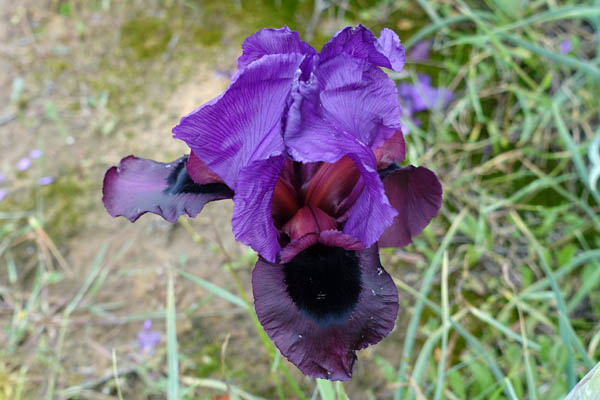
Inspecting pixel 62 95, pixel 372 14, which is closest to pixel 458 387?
pixel 372 14

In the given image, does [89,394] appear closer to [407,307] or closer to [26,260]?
[26,260]

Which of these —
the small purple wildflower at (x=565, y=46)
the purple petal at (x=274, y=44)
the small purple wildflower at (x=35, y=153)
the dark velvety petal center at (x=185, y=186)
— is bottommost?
the small purple wildflower at (x=35, y=153)

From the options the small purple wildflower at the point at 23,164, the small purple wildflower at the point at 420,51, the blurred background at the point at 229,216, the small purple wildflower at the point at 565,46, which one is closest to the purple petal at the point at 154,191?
the blurred background at the point at 229,216

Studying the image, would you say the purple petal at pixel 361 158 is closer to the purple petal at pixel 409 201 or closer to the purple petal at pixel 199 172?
the purple petal at pixel 409 201

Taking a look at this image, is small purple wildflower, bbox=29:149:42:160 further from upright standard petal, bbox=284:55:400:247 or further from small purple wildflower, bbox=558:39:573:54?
small purple wildflower, bbox=558:39:573:54

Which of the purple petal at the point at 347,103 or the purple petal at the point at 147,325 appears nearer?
the purple petal at the point at 347,103

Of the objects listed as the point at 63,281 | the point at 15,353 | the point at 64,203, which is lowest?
the point at 15,353
